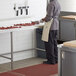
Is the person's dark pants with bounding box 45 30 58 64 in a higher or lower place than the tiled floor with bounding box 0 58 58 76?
higher

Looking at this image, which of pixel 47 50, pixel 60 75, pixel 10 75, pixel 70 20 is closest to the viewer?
pixel 60 75

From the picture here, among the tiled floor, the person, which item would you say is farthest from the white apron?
the tiled floor

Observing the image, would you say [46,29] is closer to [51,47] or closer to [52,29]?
[52,29]

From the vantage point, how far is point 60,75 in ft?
13.0

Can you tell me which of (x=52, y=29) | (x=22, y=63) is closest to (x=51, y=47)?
(x=52, y=29)

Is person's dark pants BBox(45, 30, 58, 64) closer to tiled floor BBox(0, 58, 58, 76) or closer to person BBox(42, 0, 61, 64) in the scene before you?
person BBox(42, 0, 61, 64)

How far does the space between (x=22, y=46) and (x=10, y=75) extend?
1517 mm

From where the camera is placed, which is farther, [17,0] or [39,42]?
[39,42]

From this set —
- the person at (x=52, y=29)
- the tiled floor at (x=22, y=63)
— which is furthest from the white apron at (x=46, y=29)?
the tiled floor at (x=22, y=63)

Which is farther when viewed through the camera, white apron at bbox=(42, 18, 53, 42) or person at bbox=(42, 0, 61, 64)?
white apron at bbox=(42, 18, 53, 42)

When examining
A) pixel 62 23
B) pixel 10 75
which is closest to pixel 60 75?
pixel 10 75

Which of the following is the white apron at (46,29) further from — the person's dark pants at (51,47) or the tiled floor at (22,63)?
the tiled floor at (22,63)

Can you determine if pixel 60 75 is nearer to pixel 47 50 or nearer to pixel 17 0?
pixel 47 50

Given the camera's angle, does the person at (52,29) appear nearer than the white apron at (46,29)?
Yes
